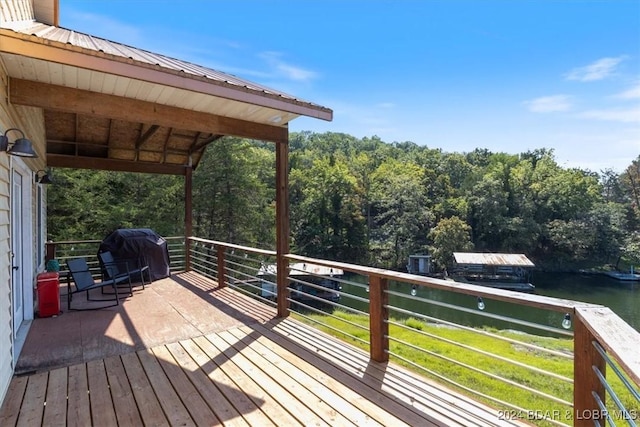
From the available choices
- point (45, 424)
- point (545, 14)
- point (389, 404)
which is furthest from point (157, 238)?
point (545, 14)

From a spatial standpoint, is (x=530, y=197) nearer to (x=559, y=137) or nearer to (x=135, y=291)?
(x=559, y=137)

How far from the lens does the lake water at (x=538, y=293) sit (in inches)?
603

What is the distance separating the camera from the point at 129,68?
2438 millimetres

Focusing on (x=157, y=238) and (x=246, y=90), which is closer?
(x=246, y=90)

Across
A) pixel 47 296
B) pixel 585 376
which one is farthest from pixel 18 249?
pixel 585 376

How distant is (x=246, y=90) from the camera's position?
303 centimetres

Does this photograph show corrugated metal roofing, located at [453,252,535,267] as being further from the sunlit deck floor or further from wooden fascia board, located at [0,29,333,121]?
wooden fascia board, located at [0,29,333,121]

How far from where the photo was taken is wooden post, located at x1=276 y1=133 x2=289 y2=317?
13.6ft

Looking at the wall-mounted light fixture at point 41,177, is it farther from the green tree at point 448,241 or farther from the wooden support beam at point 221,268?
the green tree at point 448,241

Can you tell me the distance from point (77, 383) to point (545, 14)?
1619 centimetres

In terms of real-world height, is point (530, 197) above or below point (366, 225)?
above

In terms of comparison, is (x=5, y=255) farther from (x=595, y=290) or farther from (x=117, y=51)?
(x=595, y=290)

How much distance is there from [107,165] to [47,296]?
3.02 meters

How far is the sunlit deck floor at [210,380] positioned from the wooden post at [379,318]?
0.10 meters
